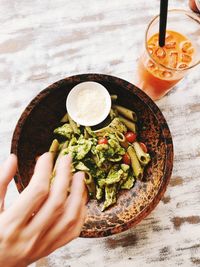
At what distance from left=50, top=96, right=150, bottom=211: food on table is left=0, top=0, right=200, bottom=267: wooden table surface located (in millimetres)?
162

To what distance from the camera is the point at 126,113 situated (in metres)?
1.22

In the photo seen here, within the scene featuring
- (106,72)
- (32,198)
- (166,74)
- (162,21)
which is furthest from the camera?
(106,72)

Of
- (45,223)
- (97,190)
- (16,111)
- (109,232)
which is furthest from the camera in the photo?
(16,111)

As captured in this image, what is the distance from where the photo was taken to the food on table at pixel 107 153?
1.15 m

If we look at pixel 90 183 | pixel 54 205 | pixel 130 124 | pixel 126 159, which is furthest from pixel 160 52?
pixel 54 205

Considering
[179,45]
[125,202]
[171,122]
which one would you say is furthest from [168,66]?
[125,202]

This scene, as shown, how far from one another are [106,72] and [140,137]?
271 mm

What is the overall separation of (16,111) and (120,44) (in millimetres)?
431

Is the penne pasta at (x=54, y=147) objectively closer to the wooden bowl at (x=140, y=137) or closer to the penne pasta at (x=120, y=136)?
the wooden bowl at (x=140, y=137)

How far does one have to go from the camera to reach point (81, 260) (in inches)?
48.3

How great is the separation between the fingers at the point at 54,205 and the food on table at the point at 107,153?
16.2 inches

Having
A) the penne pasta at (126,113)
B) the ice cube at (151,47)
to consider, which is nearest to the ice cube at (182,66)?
the ice cube at (151,47)

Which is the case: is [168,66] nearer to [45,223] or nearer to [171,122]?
[171,122]

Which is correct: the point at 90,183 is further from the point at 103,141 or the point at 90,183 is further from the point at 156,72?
the point at 156,72
